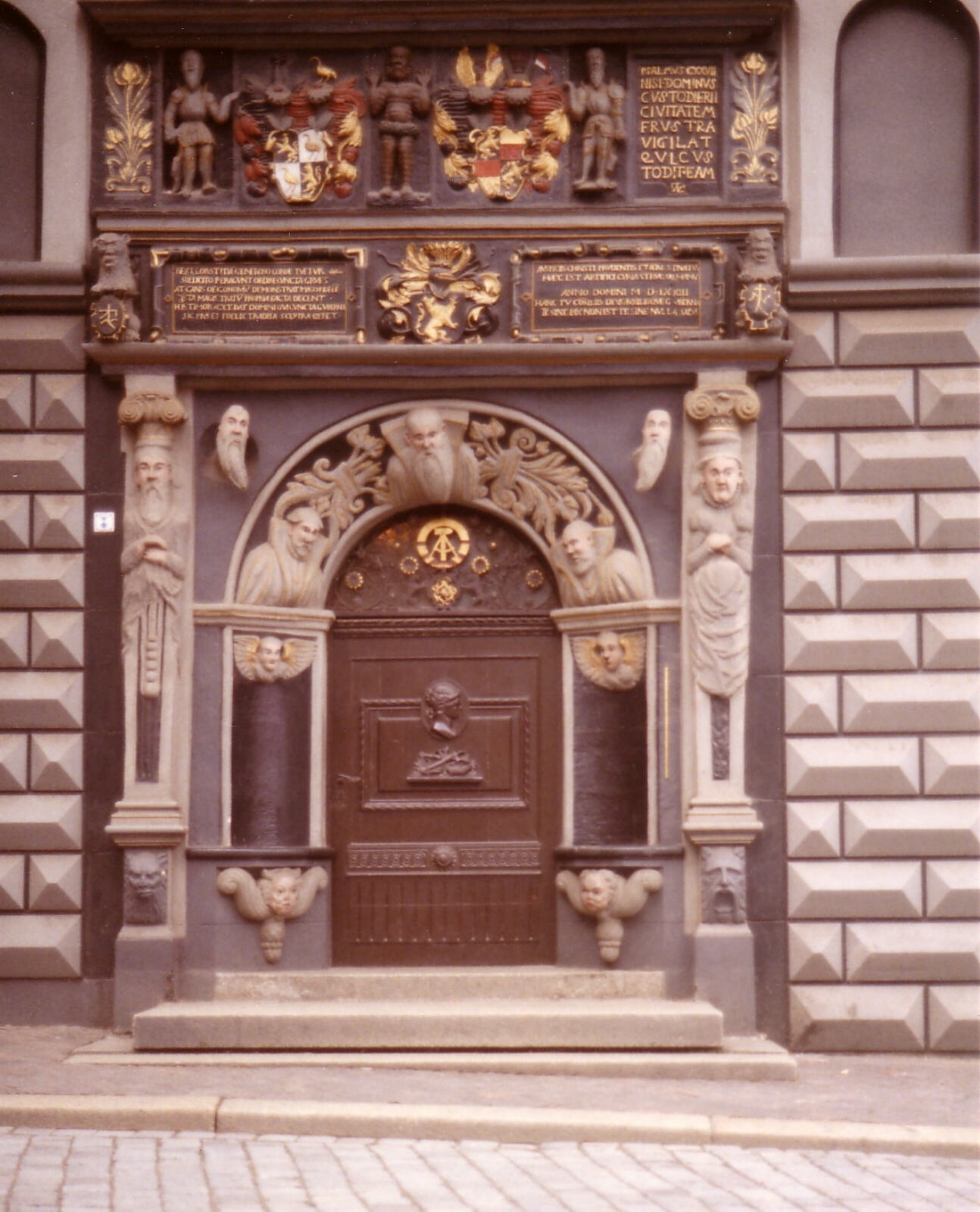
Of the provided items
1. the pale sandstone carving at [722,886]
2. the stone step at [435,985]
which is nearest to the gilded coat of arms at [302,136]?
the pale sandstone carving at [722,886]

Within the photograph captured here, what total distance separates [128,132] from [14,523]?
8.53 ft

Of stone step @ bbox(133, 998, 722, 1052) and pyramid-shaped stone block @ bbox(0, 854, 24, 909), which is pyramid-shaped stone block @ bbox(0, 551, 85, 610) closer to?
pyramid-shaped stone block @ bbox(0, 854, 24, 909)

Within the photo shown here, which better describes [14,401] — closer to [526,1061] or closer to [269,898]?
[269,898]

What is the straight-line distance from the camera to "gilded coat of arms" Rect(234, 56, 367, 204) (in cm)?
1214

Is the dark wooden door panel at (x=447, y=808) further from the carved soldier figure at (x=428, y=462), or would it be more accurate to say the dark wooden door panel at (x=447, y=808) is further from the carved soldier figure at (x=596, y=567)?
the carved soldier figure at (x=428, y=462)

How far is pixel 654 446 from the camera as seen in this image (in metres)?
11.9

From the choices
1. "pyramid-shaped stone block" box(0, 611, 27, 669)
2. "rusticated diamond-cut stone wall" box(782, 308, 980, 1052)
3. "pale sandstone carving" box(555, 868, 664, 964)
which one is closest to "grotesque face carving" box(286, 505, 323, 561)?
"pyramid-shaped stone block" box(0, 611, 27, 669)

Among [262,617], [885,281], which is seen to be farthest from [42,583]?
[885,281]

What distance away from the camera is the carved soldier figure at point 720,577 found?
11.8 meters

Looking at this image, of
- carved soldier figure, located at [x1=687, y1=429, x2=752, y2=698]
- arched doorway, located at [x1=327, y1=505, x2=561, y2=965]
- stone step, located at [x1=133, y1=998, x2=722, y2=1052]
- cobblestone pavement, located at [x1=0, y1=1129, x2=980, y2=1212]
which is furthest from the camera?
arched doorway, located at [x1=327, y1=505, x2=561, y2=965]

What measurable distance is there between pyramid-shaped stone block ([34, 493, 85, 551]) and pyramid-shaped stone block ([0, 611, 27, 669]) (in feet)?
1.60

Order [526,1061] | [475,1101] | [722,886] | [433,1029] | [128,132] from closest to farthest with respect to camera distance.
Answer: [475,1101], [526,1061], [433,1029], [722,886], [128,132]

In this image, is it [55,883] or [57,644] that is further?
[57,644]

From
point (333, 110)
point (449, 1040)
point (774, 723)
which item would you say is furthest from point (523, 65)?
point (449, 1040)
